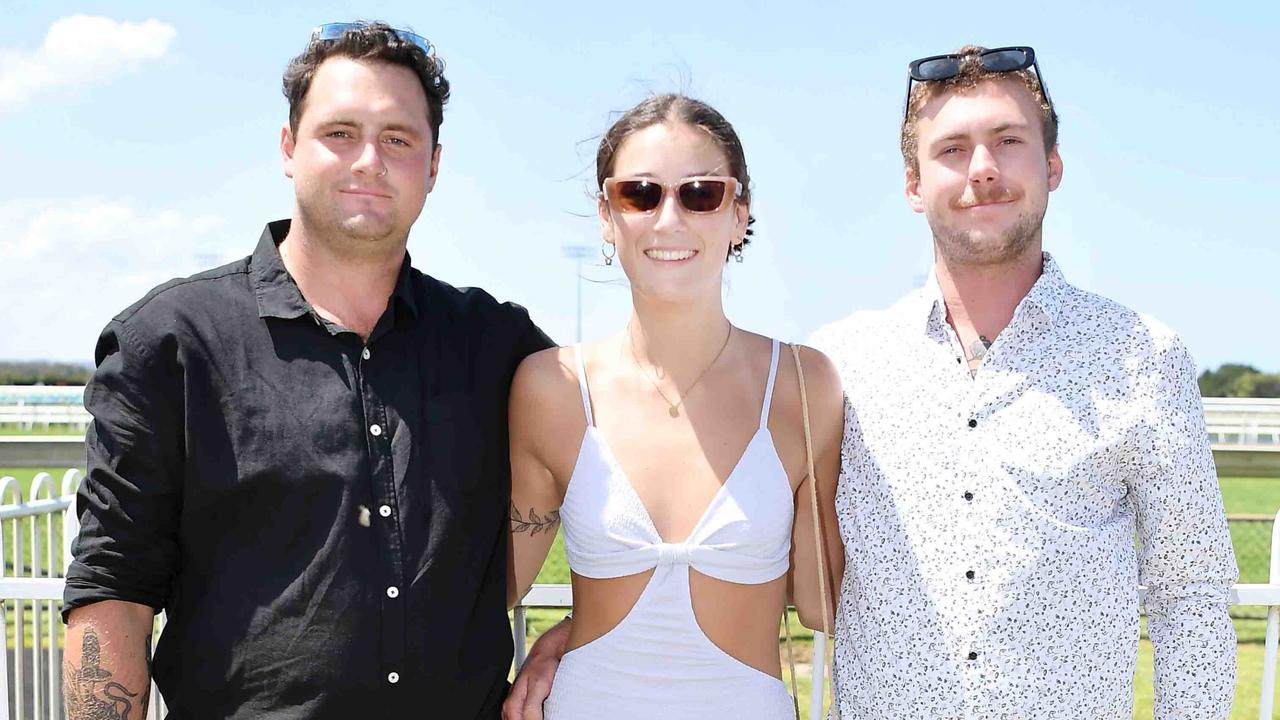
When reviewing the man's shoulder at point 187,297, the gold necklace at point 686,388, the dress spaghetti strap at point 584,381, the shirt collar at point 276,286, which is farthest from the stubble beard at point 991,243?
the man's shoulder at point 187,297

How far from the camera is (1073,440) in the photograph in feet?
8.39

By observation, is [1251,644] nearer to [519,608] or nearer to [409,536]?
[519,608]

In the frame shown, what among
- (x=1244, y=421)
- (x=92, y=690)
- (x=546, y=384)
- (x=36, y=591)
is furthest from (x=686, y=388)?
(x=1244, y=421)

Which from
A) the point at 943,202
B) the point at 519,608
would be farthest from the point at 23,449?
the point at 943,202

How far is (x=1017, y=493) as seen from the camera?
2523 mm

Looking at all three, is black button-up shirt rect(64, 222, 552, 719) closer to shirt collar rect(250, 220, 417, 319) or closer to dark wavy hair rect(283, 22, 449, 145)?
shirt collar rect(250, 220, 417, 319)

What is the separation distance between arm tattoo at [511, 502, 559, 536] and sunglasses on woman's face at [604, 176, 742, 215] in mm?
924

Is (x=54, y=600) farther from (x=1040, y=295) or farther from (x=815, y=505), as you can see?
(x=1040, y=295)

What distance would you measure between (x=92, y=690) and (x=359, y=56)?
180 cm

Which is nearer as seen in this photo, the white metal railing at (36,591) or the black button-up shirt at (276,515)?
the black button-up shirt at (276,515)

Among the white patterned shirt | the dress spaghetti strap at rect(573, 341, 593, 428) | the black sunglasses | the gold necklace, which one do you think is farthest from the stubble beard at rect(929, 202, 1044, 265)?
the gold necklace

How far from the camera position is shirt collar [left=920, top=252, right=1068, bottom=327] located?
265 centimetres

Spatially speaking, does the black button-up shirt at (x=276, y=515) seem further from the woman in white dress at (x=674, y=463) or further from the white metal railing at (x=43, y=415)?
the white metal railing at (x=43, y=415)

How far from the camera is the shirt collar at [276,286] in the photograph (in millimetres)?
2537
